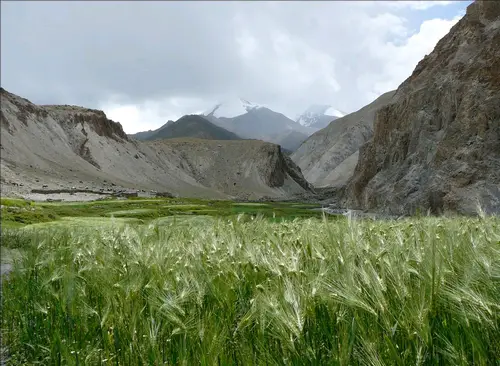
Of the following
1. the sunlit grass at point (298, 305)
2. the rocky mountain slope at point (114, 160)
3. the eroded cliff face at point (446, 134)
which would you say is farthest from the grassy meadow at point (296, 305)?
the rocky mountain slope at point (114, 160)

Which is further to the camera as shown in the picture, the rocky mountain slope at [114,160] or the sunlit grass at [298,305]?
the rocky mountain slope at [114,160]

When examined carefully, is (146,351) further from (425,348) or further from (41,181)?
(41,181)

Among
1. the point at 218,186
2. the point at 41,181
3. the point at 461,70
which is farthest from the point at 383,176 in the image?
the point at 218,186

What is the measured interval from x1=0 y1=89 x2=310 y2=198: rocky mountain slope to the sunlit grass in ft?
302

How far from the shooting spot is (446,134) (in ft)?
169

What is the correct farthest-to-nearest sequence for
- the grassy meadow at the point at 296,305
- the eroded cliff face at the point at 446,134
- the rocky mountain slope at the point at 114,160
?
the rocky mountain slope at the point at 114,160 < the eroded cliff face at the point at 446,134 < the grassy meadow at the point at 296,305

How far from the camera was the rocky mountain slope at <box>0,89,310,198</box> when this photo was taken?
11256 cm

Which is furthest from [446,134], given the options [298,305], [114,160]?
[114,160]

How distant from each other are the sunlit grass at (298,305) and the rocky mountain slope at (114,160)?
302 feet

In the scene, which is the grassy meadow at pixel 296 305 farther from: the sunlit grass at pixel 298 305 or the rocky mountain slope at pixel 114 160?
the rocky mountain slope at pixel 114 160

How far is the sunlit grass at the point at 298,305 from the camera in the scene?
2678mm

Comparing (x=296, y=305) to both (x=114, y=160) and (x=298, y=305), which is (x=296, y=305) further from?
(x=114, y=160)

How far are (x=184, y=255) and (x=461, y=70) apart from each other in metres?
59.6

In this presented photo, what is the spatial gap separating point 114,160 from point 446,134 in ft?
369
